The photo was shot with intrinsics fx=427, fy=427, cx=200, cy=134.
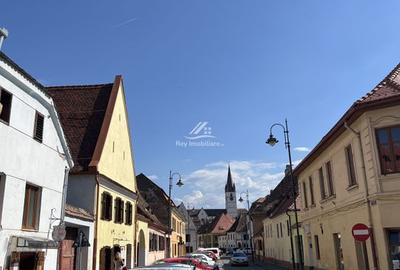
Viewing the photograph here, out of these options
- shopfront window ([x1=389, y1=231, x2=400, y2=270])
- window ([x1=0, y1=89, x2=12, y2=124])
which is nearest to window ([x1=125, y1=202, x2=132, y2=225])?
window ([x1=0, y1=89, x2=12, y2=124])

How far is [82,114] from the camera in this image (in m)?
25.4

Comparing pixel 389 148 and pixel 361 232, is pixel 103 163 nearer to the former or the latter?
pixel 361 232

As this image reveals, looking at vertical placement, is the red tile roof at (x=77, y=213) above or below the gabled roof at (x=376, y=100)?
below

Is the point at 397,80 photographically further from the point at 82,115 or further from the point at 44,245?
the point at 82,115

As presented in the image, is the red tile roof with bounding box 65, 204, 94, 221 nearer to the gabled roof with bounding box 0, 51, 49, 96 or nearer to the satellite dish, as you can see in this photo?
the satellite dish

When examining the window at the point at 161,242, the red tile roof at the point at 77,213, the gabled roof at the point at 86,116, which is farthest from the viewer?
the window at the point at 161,242

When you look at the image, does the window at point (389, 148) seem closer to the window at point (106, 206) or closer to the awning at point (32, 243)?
the awning at point (32, 243)

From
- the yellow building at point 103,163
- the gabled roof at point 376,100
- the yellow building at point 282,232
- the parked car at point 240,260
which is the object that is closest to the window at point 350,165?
the gabled roof at point 376,100

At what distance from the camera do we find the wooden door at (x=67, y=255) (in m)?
17.5

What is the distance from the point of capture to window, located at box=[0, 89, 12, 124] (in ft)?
40.9

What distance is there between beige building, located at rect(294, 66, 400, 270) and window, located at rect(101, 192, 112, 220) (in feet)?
36.7

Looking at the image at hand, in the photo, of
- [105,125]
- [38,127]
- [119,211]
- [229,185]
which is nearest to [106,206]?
[119,211]

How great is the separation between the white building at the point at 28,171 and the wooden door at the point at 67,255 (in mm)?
1566

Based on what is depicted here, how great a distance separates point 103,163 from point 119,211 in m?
4.41
